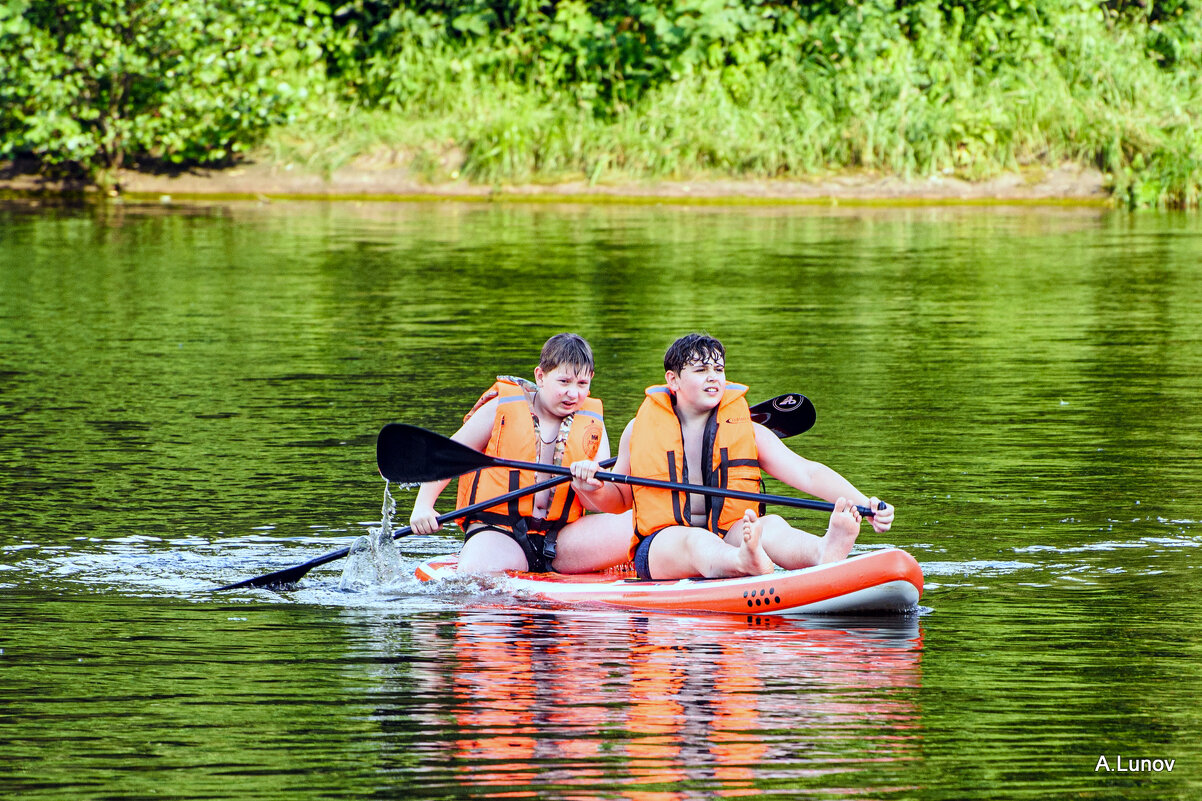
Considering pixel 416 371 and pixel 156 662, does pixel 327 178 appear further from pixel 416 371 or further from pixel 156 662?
pixel 156 662

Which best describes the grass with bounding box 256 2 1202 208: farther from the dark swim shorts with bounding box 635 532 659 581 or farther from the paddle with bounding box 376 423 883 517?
the dark swim shorts with bounding box 635 532 659 581

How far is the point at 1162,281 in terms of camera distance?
50.2 feet

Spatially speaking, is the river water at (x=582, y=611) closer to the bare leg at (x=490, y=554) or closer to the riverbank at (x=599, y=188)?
the bare leg at (x=490, y=554)

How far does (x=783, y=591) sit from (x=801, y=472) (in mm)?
515

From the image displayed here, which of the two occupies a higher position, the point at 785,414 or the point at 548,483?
the point at 785,414

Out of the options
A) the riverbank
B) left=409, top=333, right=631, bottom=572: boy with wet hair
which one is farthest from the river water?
the riverbank

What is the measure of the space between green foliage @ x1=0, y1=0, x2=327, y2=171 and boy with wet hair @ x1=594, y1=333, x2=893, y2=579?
17.9 meters

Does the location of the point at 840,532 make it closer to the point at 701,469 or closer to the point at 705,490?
the point at 705,490

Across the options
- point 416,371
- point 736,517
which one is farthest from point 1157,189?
point 736,517

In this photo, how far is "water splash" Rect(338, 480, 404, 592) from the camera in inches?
267

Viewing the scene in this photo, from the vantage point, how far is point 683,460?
6.57 metres

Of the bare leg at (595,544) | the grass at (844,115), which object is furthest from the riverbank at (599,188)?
A: the bare leg at (595,544)

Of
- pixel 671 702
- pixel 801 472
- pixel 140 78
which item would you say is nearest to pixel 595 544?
pixel 801 472

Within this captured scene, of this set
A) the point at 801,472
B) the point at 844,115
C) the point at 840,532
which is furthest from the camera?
the point at 844,115
